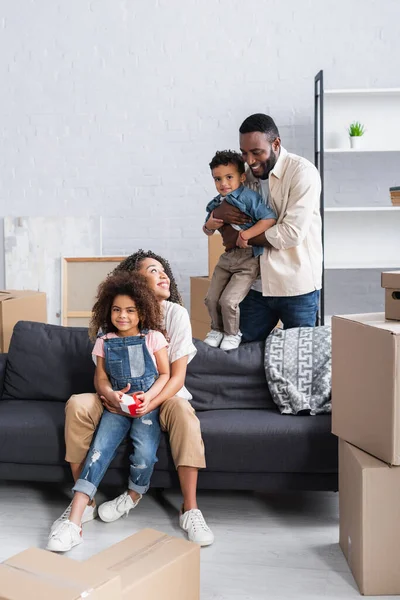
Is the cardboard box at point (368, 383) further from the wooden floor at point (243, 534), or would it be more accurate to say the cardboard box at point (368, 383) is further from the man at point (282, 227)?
the man at point (282, 227)

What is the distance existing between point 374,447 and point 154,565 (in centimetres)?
71

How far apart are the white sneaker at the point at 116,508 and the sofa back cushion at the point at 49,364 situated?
528mm

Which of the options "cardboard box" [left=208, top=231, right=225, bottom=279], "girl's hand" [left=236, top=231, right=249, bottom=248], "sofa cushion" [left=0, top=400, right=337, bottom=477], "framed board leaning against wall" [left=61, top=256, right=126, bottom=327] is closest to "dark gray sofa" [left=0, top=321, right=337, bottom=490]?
"sofa cushion" [left=0, top=400, right=337, bottom=477]

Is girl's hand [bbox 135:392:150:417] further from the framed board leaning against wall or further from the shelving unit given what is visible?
the framed board leaning against wall

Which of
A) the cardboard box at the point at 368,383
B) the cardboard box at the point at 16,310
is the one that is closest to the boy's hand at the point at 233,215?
the cardboard box at the point at 368,383

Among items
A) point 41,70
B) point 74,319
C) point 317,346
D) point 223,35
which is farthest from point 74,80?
point 317,346

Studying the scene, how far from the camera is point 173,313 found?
2.76 metres

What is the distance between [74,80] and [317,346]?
2820 mm

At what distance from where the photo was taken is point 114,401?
254cm

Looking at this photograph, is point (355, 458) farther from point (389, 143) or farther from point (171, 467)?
point (389, 143)

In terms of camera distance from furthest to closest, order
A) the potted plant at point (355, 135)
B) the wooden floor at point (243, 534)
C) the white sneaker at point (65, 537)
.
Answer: the potted plant at point (355, 135) < the white sneaker at point (65, 537) < the wooden floor at point (243, 534)

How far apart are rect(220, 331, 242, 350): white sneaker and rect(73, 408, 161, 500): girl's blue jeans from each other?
500mm

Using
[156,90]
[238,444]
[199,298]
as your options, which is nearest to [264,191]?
[238,444]

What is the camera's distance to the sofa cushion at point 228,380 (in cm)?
286
